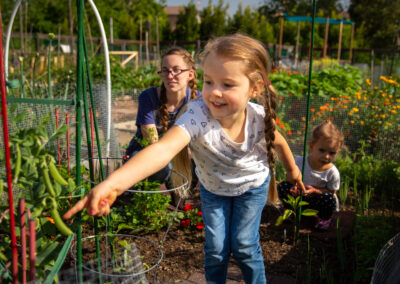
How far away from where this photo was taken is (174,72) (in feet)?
9.66

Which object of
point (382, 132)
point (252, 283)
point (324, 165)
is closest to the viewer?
point (252, 283)

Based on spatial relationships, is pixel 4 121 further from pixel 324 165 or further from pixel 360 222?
pixel 324 165

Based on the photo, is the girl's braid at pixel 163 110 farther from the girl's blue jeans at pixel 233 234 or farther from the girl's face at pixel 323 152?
the girl's face at pixel 323 152

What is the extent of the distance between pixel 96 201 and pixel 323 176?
222 cm

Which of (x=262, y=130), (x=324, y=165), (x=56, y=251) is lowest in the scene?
(x=324, y=165)

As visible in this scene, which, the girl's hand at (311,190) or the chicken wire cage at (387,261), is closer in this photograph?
the chicken wire cage at (387,261)

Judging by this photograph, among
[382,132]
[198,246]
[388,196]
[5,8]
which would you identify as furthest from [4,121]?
[5,8]

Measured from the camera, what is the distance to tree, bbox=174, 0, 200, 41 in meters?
24.2

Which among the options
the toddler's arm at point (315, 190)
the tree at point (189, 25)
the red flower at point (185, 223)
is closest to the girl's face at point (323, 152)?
the toddler's arm at point (315, 190)

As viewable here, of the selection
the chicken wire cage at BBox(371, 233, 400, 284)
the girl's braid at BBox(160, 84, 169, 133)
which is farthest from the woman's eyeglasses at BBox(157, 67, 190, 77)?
the chicken wire cage at BBox(371, 233, 400, 284)

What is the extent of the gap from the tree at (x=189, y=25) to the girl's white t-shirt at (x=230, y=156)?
2308cm

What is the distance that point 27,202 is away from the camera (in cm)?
113

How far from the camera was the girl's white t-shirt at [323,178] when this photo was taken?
290 centimetres

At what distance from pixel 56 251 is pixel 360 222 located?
198cm
